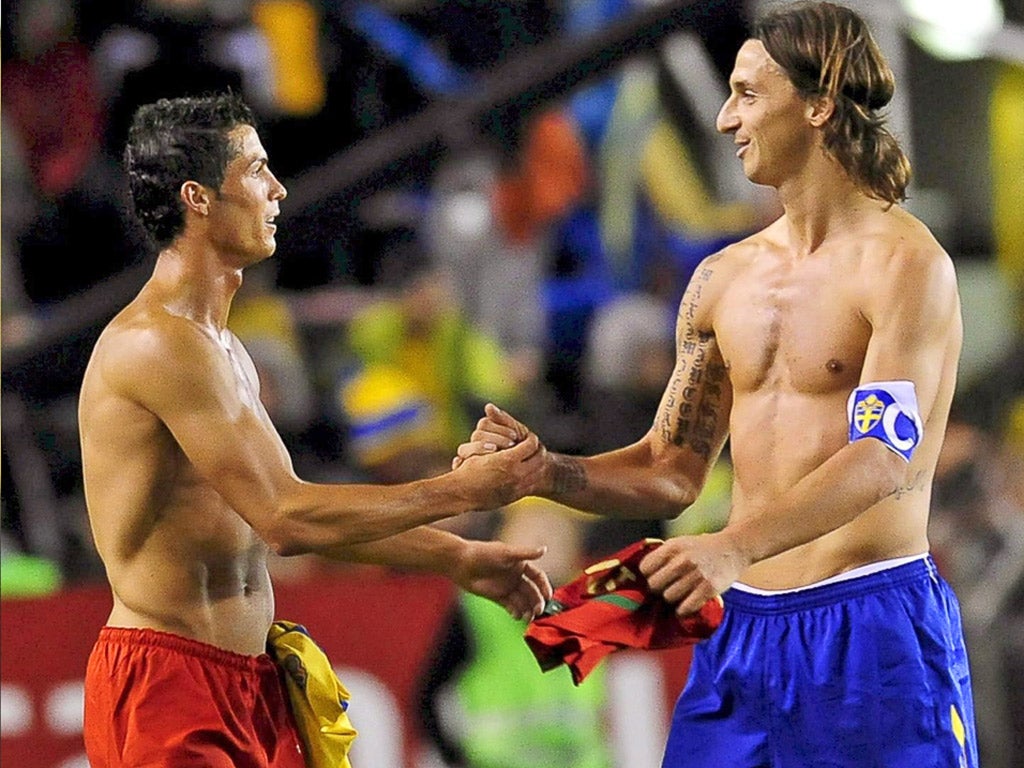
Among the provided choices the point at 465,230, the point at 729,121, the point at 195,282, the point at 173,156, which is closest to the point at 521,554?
the point at 195,282

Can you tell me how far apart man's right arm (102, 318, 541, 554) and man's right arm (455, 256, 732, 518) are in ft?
1.54

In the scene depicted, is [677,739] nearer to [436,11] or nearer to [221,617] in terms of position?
[221,617]

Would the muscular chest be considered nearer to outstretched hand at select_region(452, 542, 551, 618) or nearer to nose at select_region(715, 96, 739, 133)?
nose at select_region(715, 96, 739, 133)

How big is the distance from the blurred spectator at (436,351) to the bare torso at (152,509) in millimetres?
4014

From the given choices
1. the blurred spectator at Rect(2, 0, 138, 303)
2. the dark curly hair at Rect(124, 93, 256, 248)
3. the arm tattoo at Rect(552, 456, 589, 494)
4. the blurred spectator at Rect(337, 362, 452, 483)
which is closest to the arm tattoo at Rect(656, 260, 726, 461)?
the arm tattoo at Rect(552, 456, 589, 494)

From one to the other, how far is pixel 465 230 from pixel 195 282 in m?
4.92

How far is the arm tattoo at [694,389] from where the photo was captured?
4953 mm

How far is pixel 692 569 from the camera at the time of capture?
4.12m

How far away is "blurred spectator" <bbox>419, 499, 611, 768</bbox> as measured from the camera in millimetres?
6973

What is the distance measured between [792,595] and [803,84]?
3.81 feet

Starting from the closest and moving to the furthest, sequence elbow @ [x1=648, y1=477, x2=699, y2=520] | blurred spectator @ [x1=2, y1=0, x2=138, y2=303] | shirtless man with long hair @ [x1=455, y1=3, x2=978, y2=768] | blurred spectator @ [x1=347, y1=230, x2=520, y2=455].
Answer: shirtless man with long hair @ [x1=455, y1=3, x2=978, y2=768], elbow @ [x1=648, y1=477, x2=699, y2=520], blurred spectator @ [x1=347, y1=230, x2=520, y2=455], blurred spectator @ [x1=2, y1=0, x2=138, y2=303]

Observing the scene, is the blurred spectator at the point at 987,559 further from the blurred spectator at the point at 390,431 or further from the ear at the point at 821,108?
the ear at the point at 821,108

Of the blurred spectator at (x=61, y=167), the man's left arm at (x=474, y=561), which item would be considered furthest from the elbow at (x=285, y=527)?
the blurred spectator at (x=61, y=167)

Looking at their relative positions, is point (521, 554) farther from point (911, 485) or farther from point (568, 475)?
point (911, 485)
